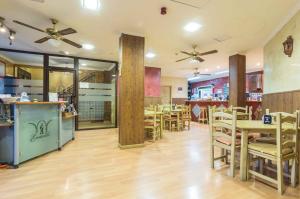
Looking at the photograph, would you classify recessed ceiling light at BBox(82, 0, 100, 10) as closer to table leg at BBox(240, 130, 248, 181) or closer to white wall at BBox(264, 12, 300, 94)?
table leg at BBox(240, 130, 248, 181)

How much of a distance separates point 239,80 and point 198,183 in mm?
4385

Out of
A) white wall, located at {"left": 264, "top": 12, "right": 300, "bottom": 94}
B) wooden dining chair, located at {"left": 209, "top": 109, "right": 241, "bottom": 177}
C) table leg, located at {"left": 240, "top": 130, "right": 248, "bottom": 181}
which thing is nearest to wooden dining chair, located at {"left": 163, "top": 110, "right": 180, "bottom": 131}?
→ white wall, located at {"left": 264, "top": 12, "right": 300, "bottom": 94}

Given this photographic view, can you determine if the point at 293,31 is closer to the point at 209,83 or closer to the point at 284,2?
the point at 284,2

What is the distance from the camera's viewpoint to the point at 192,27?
3.79 metres

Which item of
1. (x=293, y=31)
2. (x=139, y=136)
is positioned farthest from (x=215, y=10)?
(x=139, y=136)

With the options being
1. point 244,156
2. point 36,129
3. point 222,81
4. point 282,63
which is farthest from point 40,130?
point 222,81

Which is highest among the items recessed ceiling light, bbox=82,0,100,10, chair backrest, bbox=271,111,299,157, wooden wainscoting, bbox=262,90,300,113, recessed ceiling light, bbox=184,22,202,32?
recessed ceiling light, bbox=184,22,202,32

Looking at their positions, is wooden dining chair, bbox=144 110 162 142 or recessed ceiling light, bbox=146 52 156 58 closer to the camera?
wooden dining chair, bbox=144 110 162 142

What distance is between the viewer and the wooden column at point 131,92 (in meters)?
3.97

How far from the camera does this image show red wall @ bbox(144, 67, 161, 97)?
840 cm

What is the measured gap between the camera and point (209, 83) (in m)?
12.9

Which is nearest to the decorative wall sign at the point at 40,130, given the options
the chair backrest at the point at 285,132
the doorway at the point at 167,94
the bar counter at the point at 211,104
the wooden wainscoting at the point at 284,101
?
the chair backrest at the point at 285,132

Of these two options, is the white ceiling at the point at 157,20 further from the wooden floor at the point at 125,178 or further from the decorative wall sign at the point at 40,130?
the wooden floor at the point at 125,178

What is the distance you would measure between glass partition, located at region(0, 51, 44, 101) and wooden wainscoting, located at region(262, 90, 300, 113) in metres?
6.91
